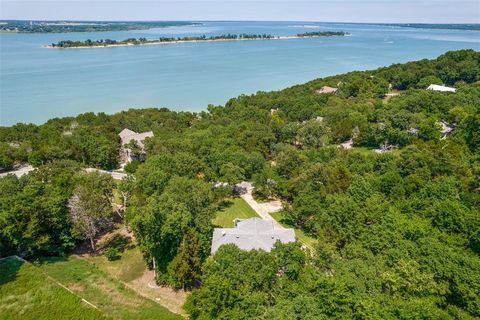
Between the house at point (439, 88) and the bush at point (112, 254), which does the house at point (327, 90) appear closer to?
the house at point (439, 88)

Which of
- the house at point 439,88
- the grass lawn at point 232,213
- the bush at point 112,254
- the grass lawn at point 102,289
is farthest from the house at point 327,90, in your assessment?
Answer: the grass lawn at point 102,289

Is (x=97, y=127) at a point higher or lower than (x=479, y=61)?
lower

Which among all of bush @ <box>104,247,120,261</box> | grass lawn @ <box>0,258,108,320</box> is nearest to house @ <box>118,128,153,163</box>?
bush @ <box>104,247,120,261</box>

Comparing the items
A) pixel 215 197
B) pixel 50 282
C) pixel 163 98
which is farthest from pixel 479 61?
pixel 50 282

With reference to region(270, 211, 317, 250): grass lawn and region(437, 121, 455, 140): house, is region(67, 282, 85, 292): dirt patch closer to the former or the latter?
region(270, 211, 317, 250): grass lawn

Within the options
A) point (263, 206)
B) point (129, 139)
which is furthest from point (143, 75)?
point (263, 206)

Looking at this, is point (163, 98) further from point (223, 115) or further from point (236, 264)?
point (236, 264)
